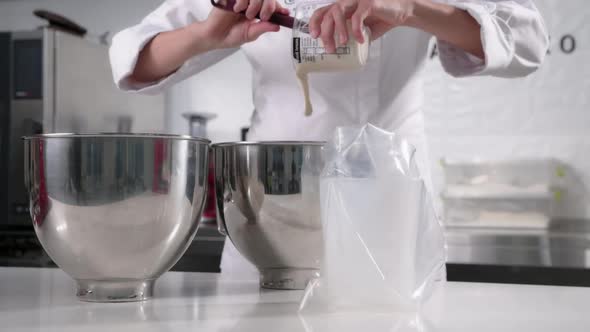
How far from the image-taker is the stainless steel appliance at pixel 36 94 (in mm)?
2230

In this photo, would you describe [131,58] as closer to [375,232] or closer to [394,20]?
[394,20]

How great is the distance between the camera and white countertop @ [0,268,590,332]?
50 cm

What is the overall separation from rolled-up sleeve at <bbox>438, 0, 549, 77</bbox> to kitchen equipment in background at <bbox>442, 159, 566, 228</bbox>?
1.18 m

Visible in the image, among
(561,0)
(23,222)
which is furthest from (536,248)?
(23,222)

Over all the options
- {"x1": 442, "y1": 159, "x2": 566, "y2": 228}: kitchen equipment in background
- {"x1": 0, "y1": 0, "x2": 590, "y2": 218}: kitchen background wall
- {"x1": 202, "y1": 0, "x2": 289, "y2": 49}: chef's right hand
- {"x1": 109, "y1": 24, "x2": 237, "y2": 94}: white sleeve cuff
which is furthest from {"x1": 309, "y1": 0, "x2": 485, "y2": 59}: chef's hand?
{"x1": 0, "y1": 0, "x2": 590, "y2": 218}: kitchen background wall

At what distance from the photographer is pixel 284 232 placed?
665mm

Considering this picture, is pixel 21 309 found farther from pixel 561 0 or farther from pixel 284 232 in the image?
pixel 561 0

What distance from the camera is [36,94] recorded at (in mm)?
2246

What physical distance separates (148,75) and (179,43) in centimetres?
12

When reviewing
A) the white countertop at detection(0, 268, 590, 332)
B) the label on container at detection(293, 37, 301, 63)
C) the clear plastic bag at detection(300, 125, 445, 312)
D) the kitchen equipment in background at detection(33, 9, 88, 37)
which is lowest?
the white countertop at detection(0, 268, 590, 332)

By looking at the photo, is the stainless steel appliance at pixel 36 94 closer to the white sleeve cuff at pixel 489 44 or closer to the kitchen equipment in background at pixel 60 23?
the kitchen equipment in background at pixel 60 23

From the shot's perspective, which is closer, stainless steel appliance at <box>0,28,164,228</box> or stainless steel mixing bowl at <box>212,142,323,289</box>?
stainless steel mixing bowl at <box>212,142,323,289</box>

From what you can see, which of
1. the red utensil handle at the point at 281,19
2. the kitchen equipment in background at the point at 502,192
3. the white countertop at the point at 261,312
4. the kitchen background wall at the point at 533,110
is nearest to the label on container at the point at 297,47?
the red utensil handle at the point at 281,19

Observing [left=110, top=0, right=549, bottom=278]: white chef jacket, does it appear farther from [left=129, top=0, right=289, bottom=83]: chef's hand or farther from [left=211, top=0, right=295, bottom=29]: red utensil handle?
[left=211, top=0, right=295, bottom=29]: red utensil handle
